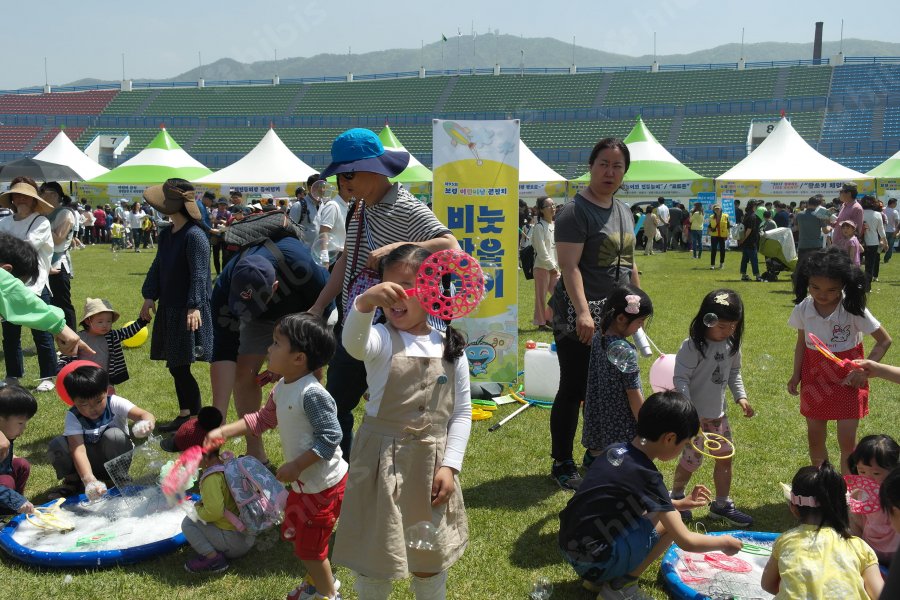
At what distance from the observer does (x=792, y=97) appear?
44.6m

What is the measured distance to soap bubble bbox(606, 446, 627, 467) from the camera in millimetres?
3104

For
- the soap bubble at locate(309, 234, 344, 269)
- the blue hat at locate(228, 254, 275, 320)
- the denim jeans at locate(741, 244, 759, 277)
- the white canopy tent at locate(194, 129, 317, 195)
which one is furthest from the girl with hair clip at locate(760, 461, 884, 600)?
the white canopy tent at locate(194, 129, 317, 195)

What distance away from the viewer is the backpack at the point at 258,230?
14.1 feet

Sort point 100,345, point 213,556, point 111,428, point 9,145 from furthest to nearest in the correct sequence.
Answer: point 9,145
point 100,345
point 111,428
point 213,556

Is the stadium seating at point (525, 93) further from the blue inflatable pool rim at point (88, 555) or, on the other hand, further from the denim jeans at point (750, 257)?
the blue inflatable pool rim at point (88, 555)

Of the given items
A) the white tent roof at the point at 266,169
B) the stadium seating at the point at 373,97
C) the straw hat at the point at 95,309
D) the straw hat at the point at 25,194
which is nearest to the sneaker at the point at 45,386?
the straw hat at the point at 95,309

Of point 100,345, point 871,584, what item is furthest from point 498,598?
point 100,345

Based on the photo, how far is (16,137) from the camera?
174 feet

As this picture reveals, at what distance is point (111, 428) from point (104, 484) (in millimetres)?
366

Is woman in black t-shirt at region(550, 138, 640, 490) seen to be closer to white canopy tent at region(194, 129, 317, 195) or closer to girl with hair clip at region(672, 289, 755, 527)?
girl with hair clip at region(672, 289, 755, 527)

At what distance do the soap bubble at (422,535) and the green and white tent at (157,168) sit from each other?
1989 cm

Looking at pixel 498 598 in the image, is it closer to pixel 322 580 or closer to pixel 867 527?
pixel 322 580

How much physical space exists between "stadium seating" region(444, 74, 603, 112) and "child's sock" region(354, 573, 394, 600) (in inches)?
1890

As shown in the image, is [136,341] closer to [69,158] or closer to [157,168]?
[157,168]
